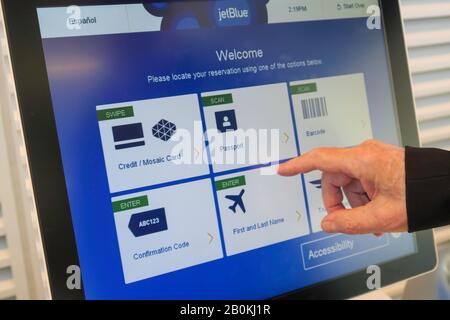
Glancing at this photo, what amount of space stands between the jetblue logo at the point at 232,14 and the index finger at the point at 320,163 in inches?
8.7

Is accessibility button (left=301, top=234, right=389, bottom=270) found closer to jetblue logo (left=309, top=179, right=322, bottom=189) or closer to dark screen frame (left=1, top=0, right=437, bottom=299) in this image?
jetblue logo (left=309, top=179, right=322, bottom=189)

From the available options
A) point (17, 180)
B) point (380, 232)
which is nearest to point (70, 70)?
point (17, 180)

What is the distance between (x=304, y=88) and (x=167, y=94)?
212mm

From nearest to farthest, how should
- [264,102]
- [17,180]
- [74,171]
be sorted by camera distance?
[74,171] < [264,102] < [17,180]

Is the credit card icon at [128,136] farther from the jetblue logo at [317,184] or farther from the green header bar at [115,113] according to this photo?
the jetblue logo at [317,184]

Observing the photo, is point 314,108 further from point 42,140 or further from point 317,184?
point 42,140

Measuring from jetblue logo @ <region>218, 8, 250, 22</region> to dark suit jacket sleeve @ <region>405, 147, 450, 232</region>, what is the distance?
30 cm

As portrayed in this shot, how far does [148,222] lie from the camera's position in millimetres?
540

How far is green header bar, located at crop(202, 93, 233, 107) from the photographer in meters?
0.58

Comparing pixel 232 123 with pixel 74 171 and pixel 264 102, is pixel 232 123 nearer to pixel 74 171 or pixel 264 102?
pixel 264 102

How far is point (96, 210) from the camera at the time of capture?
52 cm

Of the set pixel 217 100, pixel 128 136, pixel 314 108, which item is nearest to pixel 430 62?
pixel 314 108

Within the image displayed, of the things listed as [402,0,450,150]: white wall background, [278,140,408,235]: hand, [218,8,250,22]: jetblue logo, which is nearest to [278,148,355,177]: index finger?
[278,140,408,235]: hand
